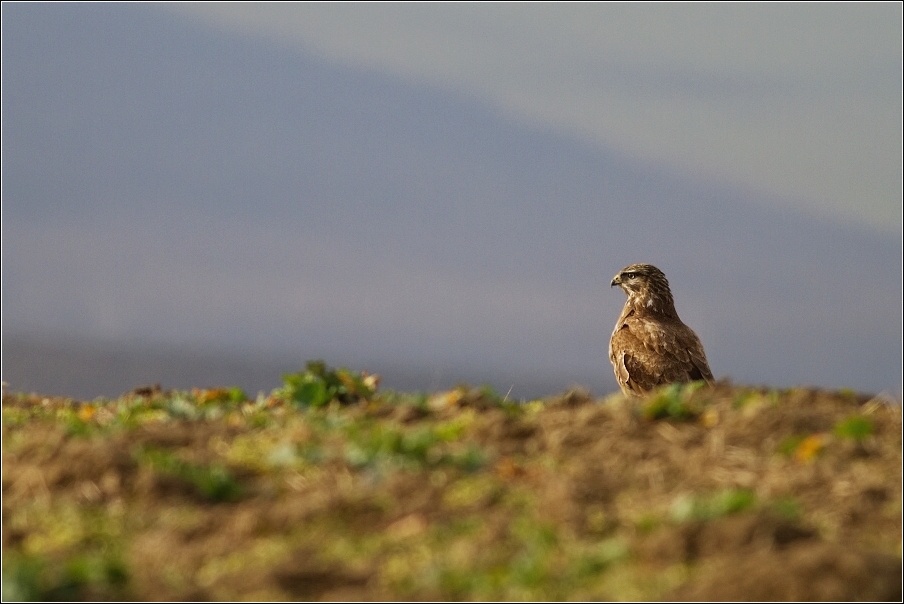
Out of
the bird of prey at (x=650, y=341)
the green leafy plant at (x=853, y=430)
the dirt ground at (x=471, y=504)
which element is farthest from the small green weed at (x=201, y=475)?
the bird of prey at (x=650, y=341)

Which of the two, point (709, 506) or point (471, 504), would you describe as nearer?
point (709, 506)

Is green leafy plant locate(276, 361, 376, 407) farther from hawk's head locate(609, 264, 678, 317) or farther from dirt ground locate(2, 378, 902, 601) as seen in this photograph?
hawk's head locate(609, 264, 678, 317)

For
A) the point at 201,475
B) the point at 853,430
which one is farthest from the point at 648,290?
the point at 201,475

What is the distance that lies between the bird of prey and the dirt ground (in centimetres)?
537

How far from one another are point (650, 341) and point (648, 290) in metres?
1.28

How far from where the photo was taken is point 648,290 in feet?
53.0

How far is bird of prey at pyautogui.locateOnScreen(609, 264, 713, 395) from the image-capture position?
14.7 metres

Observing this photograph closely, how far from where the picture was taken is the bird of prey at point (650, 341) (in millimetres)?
14688

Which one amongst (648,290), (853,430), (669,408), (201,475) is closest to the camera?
(201,475)

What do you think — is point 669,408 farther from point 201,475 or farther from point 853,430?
point 201,475

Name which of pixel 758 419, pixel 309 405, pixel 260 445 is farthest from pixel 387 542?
pixel 309 405

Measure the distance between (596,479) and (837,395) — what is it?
3.69 m

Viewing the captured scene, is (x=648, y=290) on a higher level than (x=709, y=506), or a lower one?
higher

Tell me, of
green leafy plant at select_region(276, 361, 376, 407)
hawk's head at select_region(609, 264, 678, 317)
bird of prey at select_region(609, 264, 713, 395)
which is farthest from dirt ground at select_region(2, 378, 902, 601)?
hawk's head at select_region(609, 264, 678, 317)
